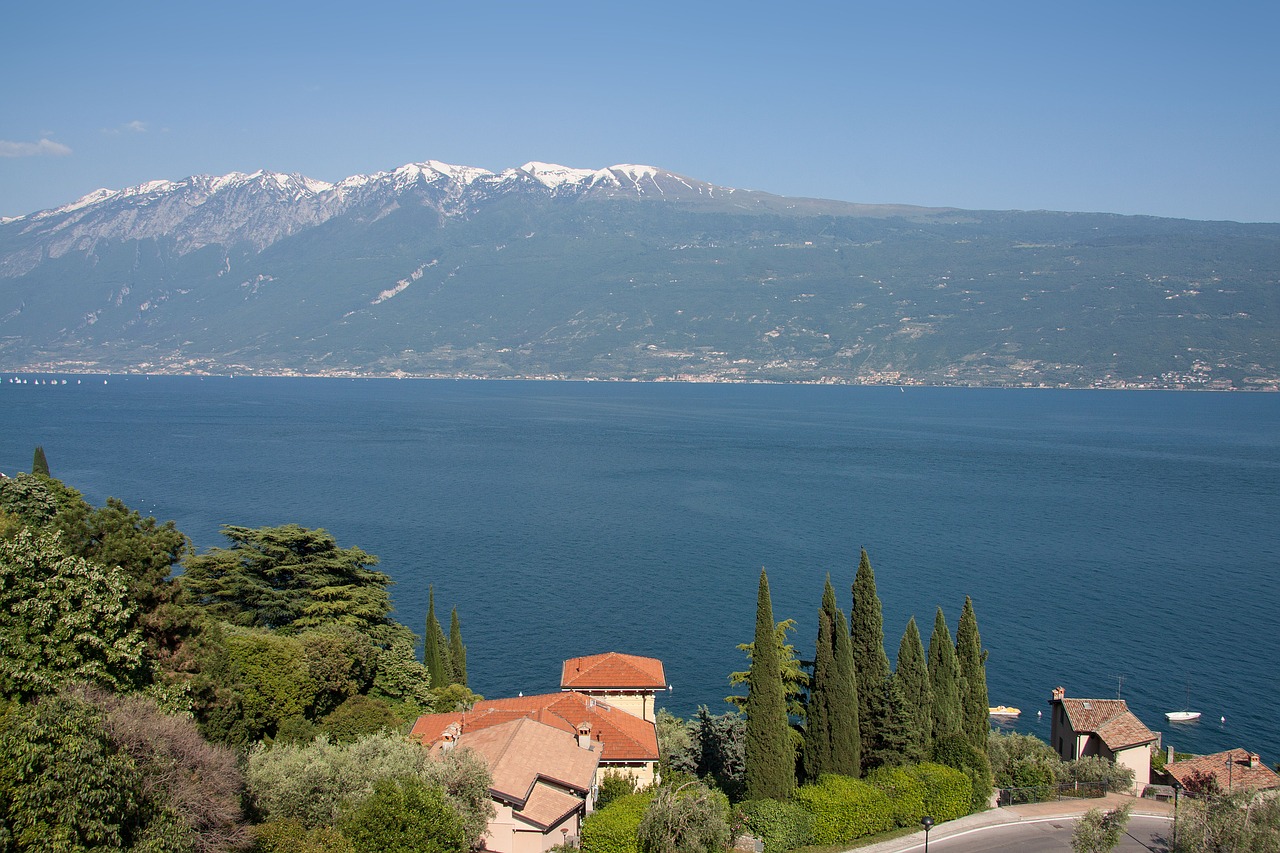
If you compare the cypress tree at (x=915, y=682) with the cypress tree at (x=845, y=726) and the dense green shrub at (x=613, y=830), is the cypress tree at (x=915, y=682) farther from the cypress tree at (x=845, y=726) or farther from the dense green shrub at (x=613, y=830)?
the dense green shrub at (x=613, y=830)

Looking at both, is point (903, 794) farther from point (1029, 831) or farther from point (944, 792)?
point (1029, 831)

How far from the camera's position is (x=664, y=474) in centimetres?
10112

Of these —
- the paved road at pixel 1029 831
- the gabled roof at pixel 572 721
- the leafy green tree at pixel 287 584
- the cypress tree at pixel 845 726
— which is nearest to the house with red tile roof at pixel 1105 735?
the paved road at pixel 1029 831

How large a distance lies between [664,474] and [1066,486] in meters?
38.3

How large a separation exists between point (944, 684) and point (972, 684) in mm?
1319

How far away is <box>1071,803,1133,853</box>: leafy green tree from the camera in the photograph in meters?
19.4

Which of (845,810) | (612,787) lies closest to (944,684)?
(845,810)

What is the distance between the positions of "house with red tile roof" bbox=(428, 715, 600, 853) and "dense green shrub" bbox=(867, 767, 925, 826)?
672 centimetres

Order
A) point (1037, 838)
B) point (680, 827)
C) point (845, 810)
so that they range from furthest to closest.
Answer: point (845, 810) < point (1037, 838) < point (680, 827)

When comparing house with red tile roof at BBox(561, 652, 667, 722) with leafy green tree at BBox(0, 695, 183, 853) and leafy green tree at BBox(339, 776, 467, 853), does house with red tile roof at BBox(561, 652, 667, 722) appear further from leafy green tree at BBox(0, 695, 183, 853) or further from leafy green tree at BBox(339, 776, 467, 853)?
leafy green tree at BBox(0, 695, 183, 853)

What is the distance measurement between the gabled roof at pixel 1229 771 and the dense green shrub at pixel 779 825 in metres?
11.3

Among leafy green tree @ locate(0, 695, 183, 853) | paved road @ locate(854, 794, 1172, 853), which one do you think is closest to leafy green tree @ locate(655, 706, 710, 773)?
paved road @ locate(854, 794, 1172, 853)

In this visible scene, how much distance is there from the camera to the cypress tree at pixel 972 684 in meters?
A: 28.6

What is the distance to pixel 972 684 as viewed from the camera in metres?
29.2
